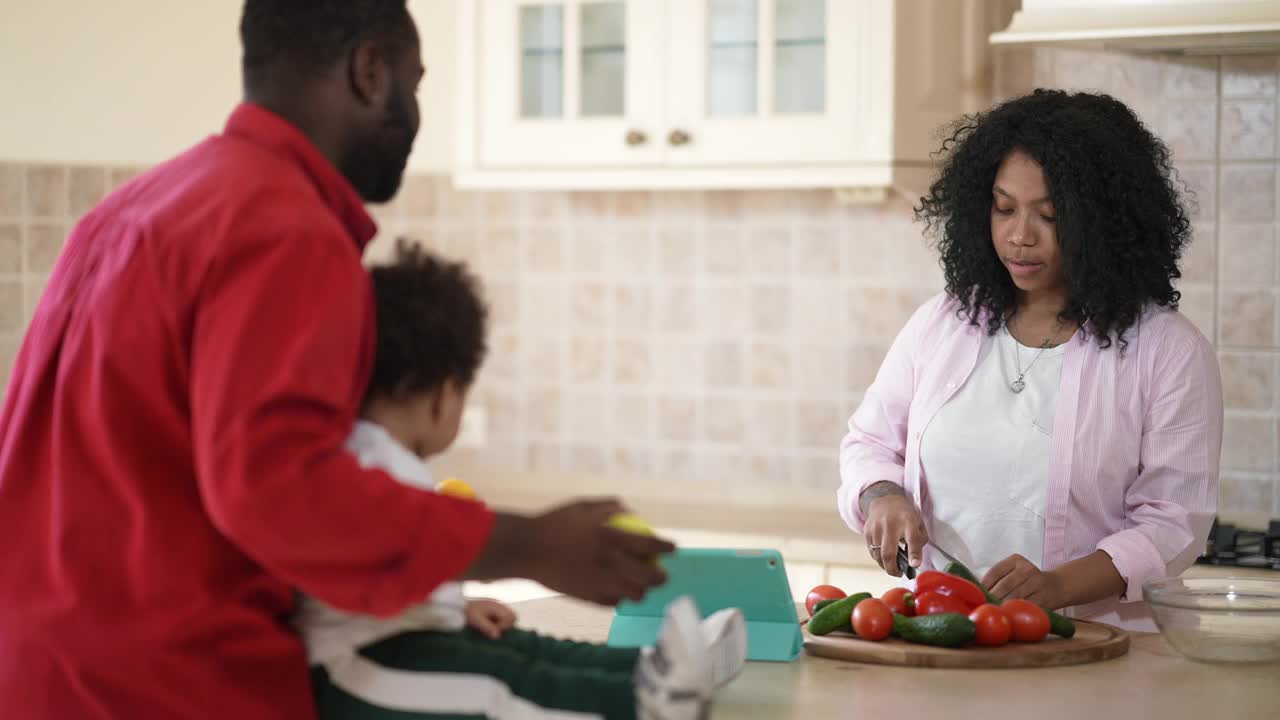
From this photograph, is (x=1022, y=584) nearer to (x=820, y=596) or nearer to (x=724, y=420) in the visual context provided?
(x=820, y=596)

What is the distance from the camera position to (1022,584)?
1.64 metres

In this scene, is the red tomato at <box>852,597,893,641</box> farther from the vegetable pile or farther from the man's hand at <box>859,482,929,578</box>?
the man's hand at <box>859,482,929,578</box>

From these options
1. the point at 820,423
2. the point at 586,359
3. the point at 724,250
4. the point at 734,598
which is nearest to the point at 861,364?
the point at 820,423

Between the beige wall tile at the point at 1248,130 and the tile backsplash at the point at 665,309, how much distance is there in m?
0.19

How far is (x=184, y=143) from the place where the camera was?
3.47m

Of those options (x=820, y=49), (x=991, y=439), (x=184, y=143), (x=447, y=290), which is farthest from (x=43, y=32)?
(x=447, y=290)

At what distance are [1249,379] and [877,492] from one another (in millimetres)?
1292

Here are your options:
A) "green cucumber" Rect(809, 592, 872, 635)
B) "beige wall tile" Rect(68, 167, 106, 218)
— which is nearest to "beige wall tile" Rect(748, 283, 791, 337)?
"beige wall tile" Rect(68, 167, 106, 218)

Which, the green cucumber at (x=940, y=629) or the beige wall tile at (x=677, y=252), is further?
the beige wall tile at (x=677, y=252)

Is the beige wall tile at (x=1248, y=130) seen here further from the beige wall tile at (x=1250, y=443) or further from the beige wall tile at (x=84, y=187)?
the beige wall tile at (x=84, y=187)

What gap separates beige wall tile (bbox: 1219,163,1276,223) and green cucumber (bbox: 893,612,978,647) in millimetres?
1693

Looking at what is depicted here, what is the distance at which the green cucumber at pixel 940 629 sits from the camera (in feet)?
4.66

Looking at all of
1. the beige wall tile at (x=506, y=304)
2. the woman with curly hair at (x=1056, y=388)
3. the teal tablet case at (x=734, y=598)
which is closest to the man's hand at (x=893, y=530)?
the woman with curly hair at (x=1056, y=388)

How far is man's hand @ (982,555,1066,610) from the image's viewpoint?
1641 mm
